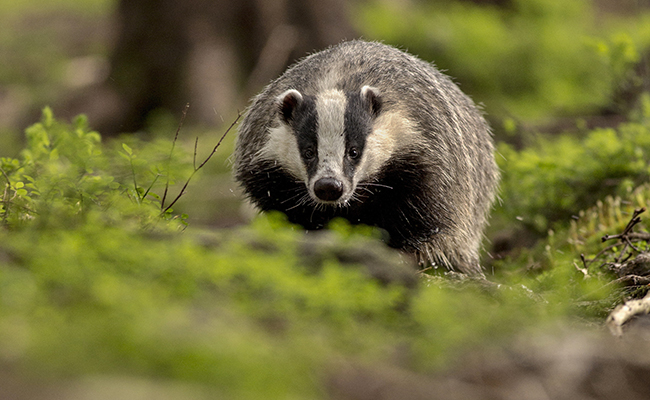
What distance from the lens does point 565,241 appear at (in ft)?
17.2

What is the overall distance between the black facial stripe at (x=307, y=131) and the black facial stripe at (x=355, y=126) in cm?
20

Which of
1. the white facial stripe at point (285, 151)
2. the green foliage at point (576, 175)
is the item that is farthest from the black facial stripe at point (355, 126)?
the green foliage at point (576, 175)

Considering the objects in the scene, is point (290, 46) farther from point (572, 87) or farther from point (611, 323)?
point (611, 323)

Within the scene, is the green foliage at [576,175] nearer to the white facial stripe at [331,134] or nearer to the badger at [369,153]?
the badger at [369,153]

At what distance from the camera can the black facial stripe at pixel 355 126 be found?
166 inches

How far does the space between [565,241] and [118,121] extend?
6796 mm

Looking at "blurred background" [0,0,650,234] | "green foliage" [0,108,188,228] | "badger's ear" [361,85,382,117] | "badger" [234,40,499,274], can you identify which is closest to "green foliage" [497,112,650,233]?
"badger" [234,40,499,274]

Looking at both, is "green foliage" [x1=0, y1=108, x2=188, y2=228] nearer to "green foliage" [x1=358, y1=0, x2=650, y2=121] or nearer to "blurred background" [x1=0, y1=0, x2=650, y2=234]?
"blurred background" [x1=0, y1=0, x2=650, y2=234]

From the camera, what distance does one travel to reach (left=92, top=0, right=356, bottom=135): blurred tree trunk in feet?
31.7

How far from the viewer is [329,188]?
13.2 feet

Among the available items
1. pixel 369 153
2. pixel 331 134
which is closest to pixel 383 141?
pixel 369 153

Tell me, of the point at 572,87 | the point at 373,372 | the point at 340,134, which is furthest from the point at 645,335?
the point at 572,87

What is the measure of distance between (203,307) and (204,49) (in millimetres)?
7973

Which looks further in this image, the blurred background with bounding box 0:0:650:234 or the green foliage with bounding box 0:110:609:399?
the blurred background with bounding box 0:0:650:234
